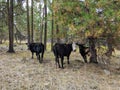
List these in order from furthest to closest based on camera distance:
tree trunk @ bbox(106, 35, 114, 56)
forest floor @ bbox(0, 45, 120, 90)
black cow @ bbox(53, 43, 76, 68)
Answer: tree trunk @ bbox(106, 35, 114, 56), black cow @ bbox(53, 43, 76, 68), forest floor @ bbox(0, 45, 120, 90)

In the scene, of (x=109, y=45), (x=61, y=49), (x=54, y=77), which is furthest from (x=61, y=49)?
(x=109, y=45)

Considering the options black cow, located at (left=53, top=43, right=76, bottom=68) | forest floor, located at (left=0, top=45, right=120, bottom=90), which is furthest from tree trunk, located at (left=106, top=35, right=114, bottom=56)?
black cow, located at (left=53, top=43, right=76, bottom=68)

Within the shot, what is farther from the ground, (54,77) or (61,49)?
(61,49)

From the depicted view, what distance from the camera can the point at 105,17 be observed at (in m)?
13.6

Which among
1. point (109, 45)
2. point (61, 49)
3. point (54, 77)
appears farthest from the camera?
point (109, 45)

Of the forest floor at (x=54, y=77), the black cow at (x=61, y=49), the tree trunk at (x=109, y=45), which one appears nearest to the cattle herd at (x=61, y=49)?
the black cow at (x=61, y=49)

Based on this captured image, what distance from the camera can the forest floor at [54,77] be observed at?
36.6ft

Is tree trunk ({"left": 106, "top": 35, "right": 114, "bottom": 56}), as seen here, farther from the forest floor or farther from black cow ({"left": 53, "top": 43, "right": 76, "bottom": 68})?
black cow ({"left": 53, "top": 43, "right": 76, "bottom": 68})

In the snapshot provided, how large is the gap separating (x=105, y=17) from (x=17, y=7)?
615 inches

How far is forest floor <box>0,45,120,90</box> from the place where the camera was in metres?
11.2

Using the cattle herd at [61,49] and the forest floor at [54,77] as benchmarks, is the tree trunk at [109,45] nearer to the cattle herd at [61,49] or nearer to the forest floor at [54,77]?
the forest floor at [54,77]

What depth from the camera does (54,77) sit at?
12.6 metres

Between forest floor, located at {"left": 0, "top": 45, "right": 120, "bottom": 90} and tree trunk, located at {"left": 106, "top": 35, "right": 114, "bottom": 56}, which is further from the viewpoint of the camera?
tree trunk, located at {"left": 106, "top": 35, "right": 114, "bottom": 56}

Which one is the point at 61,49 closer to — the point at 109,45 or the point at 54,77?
the point at 54,77
